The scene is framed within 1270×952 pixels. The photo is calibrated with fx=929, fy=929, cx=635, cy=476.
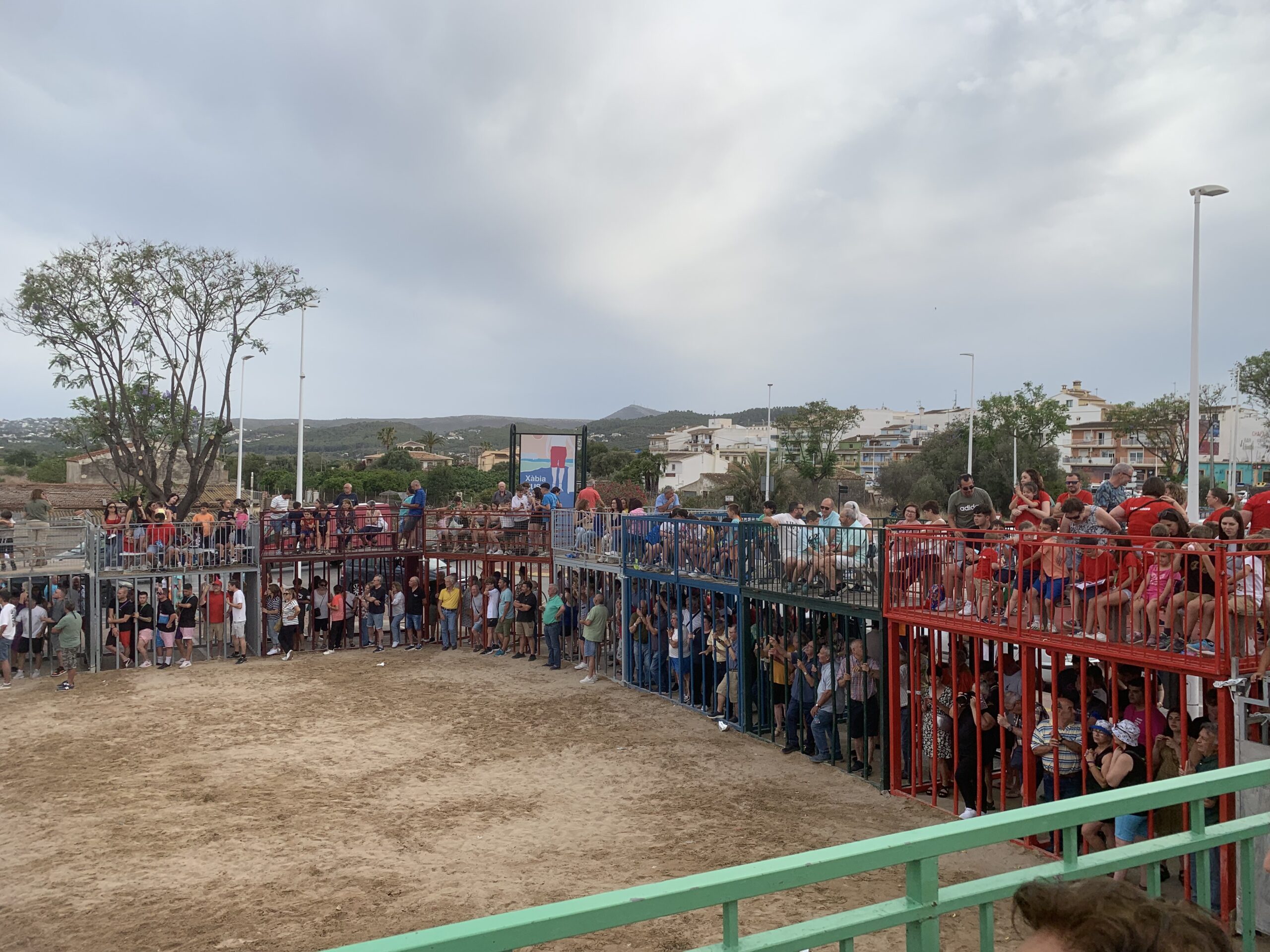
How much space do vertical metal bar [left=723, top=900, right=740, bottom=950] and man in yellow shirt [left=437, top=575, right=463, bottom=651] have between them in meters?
22.1

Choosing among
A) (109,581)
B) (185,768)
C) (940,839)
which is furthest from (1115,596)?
(109,581)

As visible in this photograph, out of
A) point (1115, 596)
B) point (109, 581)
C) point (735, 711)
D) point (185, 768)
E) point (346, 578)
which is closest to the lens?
point (1115, 596)

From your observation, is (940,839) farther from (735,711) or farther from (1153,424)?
(1153,424)

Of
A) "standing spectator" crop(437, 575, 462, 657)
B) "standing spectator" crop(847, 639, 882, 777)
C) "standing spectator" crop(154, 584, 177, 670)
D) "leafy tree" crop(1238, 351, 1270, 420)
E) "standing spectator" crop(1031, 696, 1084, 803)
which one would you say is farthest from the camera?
"leafy tree" crop(1238, 351, 1270, 420)

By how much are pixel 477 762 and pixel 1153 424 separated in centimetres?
5810

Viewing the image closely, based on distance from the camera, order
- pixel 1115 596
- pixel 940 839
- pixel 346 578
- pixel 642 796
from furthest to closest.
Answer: pixel 346 578, pixel 642 796, pixel 1115 596, pixel 940 839

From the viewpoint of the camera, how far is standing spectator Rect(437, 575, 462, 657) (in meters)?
23.5

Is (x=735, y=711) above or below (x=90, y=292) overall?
below

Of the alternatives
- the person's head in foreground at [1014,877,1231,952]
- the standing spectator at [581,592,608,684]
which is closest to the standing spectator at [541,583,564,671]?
the standing spectator at [581,592,608,684]

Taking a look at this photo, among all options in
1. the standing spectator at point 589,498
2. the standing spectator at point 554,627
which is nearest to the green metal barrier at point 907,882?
the standing spectator at point 554,627

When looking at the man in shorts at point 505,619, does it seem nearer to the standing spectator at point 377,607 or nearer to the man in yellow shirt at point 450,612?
the man in yellow shirt at point 450,612

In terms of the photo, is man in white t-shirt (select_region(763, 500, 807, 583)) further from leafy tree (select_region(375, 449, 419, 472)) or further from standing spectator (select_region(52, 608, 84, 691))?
leafy tree (select_region(375, 449, 419, 472))

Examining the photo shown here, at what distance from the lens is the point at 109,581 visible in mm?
21719

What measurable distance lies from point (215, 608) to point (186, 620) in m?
0.88
